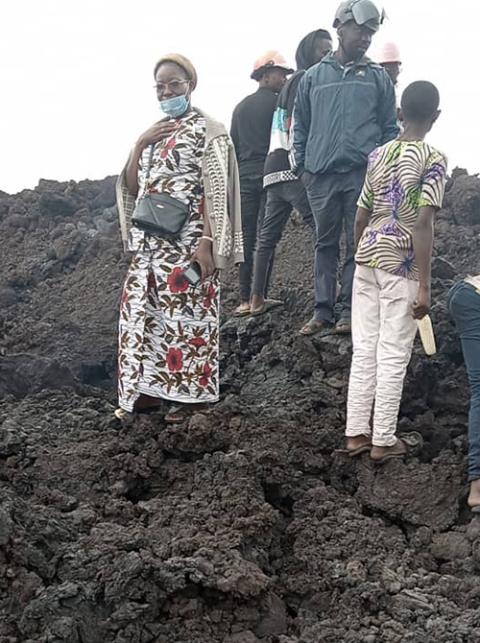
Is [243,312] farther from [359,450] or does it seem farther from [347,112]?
[359,450]

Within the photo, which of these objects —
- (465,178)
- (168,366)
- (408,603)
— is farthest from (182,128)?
(465,178)

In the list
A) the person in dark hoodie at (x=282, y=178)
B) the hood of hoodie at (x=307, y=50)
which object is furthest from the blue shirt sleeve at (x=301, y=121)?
the hood of hoodie at (x=307, y=50)

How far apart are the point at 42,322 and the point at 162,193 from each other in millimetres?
3361

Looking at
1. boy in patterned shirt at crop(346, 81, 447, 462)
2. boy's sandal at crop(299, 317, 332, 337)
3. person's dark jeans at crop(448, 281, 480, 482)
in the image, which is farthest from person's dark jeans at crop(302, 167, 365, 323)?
person's dark jeans at crop(448, 281, 480, 482)

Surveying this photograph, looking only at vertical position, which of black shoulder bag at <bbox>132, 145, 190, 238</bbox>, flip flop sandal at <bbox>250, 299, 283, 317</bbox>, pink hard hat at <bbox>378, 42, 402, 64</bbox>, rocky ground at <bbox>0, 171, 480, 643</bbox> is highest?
pink hard hat at <bbox>378, 42, 402, 64</bbox>

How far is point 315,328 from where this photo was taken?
5.48 metres

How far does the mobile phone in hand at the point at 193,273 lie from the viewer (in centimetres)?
450

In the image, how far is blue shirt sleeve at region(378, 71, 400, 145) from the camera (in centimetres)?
510

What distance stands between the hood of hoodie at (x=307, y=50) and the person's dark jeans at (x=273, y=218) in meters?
0.88

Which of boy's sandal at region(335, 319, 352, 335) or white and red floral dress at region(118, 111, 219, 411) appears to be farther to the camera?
boy's sandal at region(335, 319, 352, 335)

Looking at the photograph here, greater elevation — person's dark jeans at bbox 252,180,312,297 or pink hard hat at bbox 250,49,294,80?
pink hard hat at bbox 250,49,294,80

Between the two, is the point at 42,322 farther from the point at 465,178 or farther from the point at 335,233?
the point at 465,178

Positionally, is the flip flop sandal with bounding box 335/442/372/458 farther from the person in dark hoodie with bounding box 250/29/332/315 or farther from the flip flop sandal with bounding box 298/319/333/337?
the person in dark hoodie with bounding box 250/29/332/315

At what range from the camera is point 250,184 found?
625 cm
